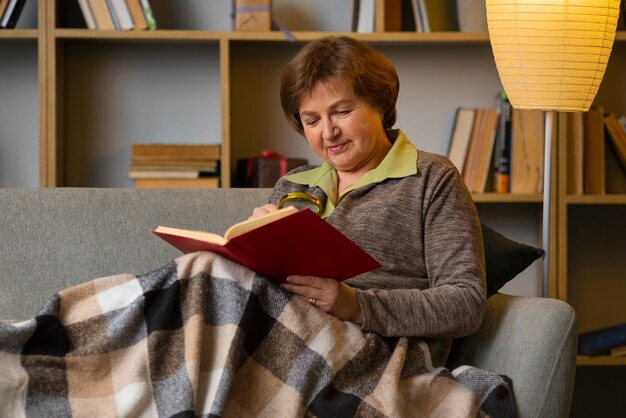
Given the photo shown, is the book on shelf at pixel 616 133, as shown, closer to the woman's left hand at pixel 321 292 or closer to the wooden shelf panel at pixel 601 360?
the wooden shelf panel at pixel 601 360

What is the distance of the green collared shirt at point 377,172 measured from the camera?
1.92 metres

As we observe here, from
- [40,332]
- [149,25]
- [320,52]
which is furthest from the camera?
[149,25]

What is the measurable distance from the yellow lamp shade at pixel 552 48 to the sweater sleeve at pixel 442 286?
1.65 ft

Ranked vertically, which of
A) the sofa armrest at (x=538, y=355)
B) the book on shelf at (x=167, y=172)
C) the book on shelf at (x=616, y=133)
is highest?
the book on shelf at (x=616, y=133)

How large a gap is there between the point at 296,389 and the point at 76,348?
1.13ft

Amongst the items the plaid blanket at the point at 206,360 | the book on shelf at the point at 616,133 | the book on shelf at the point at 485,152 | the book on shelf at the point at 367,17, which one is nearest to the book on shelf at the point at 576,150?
the book on shelf at the point at 616,133

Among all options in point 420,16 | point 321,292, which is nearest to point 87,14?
point 420,16

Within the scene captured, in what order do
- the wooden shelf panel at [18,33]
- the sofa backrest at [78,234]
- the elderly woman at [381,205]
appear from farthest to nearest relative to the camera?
the wooden shelf panel at [18,33] < the sofa backrest at [78,234] < the elderly woman at [381,205]

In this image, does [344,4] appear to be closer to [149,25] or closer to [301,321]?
[149,25]

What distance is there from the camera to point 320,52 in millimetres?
1949

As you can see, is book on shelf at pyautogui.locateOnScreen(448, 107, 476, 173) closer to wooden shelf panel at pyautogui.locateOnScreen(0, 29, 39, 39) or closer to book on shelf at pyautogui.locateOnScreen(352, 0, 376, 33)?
book on shelf at pyautogui.locateOnScreen(352, 0, 376, 33)

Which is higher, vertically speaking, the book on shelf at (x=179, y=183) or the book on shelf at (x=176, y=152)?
the book on shelf at (x=176, y=152)

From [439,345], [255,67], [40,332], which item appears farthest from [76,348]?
[255,67]

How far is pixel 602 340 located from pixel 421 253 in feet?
4.83
